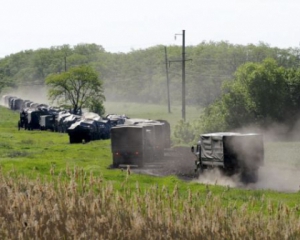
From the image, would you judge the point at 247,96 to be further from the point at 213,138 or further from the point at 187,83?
the point at 187,83

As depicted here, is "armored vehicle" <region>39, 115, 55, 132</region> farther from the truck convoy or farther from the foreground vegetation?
the foreground vegetation

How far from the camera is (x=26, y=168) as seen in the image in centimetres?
4909

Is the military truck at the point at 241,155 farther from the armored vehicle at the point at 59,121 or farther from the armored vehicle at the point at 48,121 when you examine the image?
the armored vehicle at the point at 48,121

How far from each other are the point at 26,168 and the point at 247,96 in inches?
1330

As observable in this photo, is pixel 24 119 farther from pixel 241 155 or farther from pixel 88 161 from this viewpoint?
pixel 241 155

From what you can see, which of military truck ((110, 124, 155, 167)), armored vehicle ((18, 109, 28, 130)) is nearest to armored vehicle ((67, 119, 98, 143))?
military truck ((110, 124, 155, 167))

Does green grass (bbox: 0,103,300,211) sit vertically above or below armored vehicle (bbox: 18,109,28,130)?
below

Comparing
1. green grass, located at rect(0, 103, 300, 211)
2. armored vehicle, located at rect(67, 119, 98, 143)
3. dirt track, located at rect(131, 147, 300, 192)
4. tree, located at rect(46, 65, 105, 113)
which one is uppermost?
tree, located at rect(46, 65, 105, 113)

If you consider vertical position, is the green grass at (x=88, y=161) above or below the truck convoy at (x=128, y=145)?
below

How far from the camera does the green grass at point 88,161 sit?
119 feet

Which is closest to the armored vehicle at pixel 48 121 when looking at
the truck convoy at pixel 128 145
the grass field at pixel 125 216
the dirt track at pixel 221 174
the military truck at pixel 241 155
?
the dirt track at pixel 221 174

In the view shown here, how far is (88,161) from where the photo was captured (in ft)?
186

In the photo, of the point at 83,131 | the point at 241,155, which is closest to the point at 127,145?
the point at 241,155

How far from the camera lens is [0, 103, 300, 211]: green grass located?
119 ft
